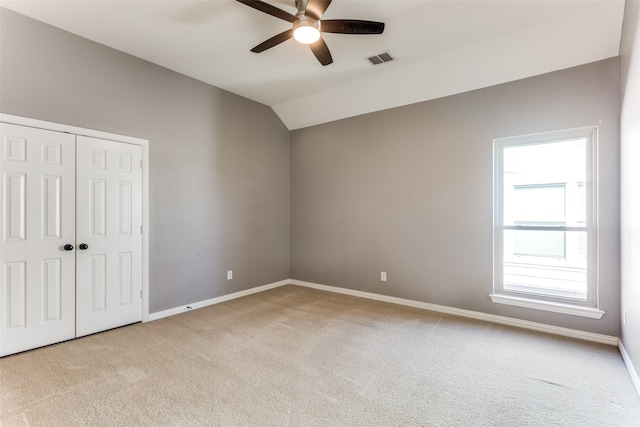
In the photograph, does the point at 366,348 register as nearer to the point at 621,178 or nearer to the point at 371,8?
the point at 621,178

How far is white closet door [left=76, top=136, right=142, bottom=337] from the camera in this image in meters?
3.02

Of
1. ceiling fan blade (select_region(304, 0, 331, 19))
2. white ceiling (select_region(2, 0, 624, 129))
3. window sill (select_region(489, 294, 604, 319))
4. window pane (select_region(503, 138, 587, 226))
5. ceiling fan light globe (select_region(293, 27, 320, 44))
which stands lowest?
window sill (select_region(489, 294, 604, 319))

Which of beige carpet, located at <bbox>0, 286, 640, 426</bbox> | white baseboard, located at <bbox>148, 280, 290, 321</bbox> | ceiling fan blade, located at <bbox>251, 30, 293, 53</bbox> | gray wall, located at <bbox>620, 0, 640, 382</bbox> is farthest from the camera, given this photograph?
white baseboard, located at <bbox>148, 280, 290, 321</bbox>

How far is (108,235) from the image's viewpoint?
320 cm

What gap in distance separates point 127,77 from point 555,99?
4.71m

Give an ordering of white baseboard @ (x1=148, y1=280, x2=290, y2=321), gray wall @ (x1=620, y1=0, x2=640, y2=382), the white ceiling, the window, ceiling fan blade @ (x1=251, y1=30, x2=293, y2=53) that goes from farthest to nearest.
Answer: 1. white baseboard @ (x1=148, y1=280, x2=290, y2=321)
2. the window
3. the white ceiling
4. ceiling fan blade @ (x1=251, y1=30, x2=293, y2=53)
5. gray wall @ (x1=620, y1=0, x2=640, y2=382)

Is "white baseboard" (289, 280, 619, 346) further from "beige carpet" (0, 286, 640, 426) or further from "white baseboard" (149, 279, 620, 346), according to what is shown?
"beige carpet" (0, 286, 640, 426)

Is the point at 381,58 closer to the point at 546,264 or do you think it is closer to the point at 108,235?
the point at 546,264

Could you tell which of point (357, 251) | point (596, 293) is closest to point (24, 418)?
point (357, 251)

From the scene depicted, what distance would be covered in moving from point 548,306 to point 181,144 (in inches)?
186

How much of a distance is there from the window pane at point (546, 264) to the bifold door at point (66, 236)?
14.4 feet

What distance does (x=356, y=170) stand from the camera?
4.62 m

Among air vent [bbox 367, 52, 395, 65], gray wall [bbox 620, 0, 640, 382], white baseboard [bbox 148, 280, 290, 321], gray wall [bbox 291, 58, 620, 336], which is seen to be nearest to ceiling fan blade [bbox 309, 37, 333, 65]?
air vent [bbox 367, 52, 395, 65]

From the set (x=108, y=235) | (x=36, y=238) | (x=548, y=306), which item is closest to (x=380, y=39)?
(x=548, y=306)
